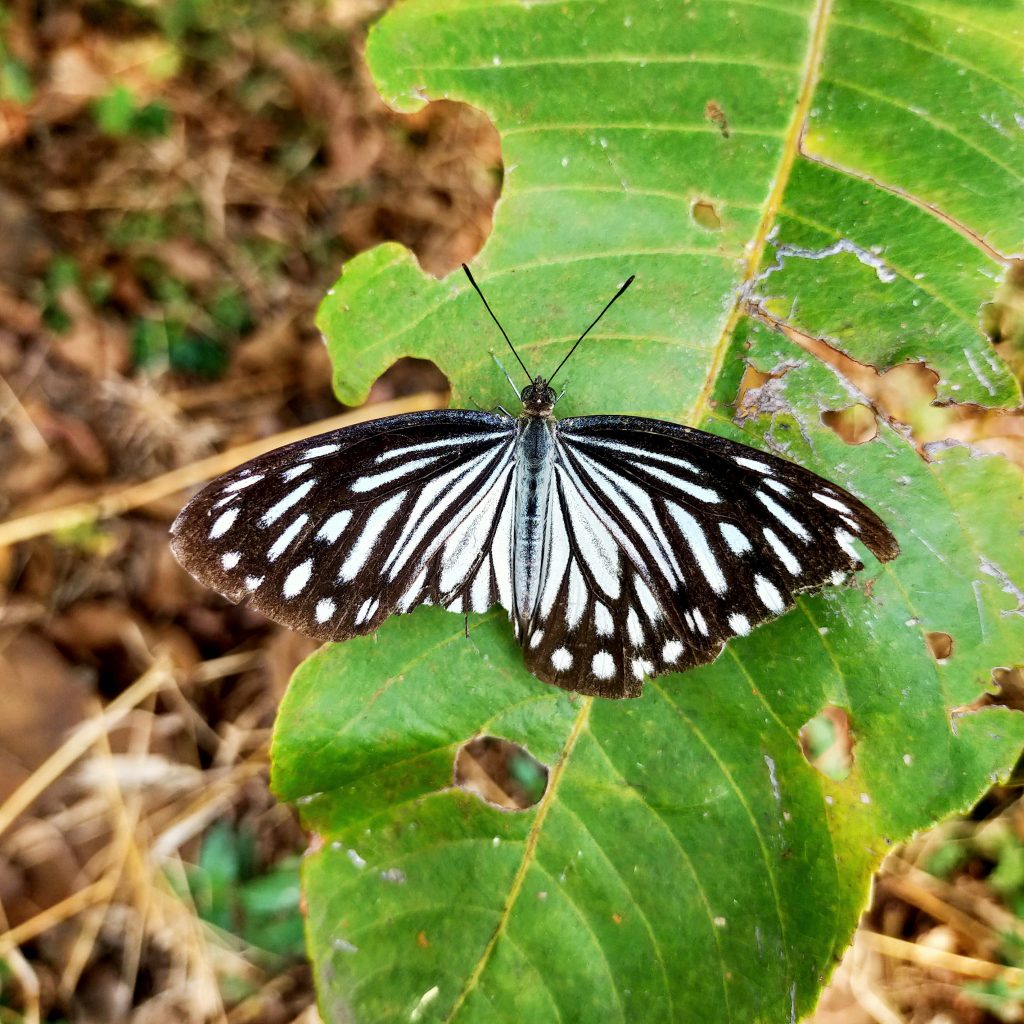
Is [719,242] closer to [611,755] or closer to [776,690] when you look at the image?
[776,690]

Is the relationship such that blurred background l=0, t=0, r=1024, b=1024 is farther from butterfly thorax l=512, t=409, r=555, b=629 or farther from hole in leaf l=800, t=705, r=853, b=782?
butterfly thorax l=512, t=409, r=555, b=629

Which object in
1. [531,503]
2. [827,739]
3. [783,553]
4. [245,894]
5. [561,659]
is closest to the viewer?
[783,553]

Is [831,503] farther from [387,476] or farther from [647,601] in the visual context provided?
[387,476]

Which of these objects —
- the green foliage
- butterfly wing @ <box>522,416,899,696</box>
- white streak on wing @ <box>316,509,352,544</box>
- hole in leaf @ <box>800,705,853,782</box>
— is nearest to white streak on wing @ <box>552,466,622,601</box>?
butterfly wing @ <box>522,416,899,696</box>

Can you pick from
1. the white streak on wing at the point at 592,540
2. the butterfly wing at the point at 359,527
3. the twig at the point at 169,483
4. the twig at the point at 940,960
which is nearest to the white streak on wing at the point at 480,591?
the butterfly wing at the point at 359,527

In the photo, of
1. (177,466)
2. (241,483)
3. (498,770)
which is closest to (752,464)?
(241,483)

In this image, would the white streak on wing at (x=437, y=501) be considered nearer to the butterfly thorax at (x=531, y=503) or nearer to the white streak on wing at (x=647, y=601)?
the butterfly thorax at (x=531, y=503)

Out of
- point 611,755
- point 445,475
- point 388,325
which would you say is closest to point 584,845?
point 611,755
